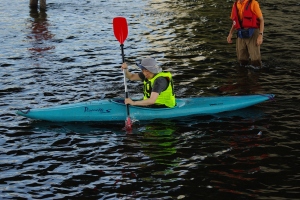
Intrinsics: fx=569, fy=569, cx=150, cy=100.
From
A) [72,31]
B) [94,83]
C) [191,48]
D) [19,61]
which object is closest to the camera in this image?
[94,83]

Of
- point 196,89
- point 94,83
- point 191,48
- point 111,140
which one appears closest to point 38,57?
point 94,83

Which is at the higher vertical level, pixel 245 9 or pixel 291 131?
pixel 245 9

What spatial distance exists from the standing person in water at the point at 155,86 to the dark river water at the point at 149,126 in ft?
1.37

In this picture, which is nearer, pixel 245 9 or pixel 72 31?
pixel 245 9

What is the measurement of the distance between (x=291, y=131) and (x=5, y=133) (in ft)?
17.9

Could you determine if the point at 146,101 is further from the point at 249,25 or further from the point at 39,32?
the point at 39,32

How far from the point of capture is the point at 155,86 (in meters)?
11.3

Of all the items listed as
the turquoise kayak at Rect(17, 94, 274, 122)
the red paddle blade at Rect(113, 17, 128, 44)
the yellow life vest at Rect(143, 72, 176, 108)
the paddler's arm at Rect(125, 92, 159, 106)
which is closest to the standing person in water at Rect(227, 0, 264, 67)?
the red paddle blade at Rect(113, 17, 128, 44)

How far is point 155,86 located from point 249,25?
4.20 metres

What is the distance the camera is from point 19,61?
17.3 m

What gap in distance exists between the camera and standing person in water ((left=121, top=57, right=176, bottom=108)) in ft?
36.7

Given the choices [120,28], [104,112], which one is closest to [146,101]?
[104,112]

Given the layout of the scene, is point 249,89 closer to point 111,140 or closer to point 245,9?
point 245,9

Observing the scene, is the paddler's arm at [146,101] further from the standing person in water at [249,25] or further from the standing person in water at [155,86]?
the standing person in water at [249,25]
